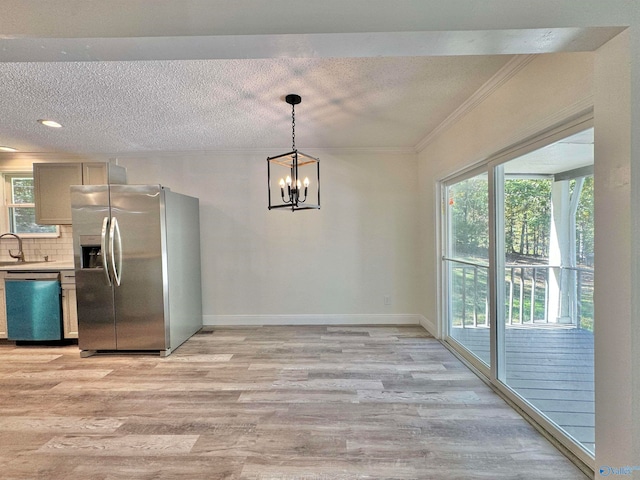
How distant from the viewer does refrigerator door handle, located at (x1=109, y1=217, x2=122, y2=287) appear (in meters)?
3.07

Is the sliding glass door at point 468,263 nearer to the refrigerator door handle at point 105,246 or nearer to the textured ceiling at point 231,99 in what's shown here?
the textured ceiling at point 231,99

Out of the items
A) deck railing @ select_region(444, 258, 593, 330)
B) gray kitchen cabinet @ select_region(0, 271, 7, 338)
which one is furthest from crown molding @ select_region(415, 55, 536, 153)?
gray kitchen cabinet @ select_region(0, 271, 7, 338)

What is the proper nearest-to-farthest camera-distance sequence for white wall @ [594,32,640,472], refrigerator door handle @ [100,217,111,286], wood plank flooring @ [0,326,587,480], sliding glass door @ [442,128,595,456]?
white wall @ [594,32,640,472] < wood plank flooring @ [0,326,587,480] < sliding glass door @ [442,128,595,456] < refrigerator door handle @ [100,217,111,286]

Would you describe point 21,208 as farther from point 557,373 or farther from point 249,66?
point 557,373

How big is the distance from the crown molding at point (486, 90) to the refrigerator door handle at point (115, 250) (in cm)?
366

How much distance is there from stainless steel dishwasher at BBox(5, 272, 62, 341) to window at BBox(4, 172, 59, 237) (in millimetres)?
896

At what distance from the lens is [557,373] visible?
6.63ft

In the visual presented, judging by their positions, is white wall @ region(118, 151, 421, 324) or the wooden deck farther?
white wall @ region(118, 151, 421, 324)

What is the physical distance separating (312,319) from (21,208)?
4.39m

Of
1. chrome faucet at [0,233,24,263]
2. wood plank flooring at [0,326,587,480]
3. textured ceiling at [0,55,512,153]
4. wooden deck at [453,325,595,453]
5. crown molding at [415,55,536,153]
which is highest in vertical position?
textured ceiling at [0,55,512,153]

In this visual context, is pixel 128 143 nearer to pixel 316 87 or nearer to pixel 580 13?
pixel 316 87

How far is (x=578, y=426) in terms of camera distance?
177cm

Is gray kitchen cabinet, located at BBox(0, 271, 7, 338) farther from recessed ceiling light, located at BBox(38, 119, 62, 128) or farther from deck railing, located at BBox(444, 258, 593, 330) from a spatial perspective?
deck railing, located at BBox(444, 258, 593, 330)

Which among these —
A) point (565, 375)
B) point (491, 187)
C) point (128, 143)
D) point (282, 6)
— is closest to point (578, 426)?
point (565, 375)
